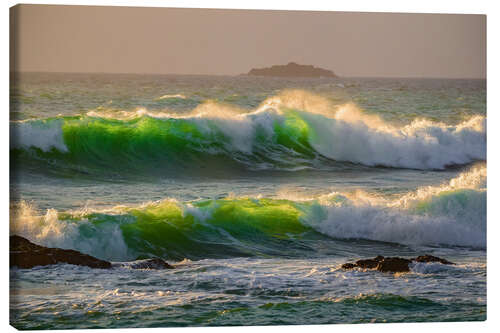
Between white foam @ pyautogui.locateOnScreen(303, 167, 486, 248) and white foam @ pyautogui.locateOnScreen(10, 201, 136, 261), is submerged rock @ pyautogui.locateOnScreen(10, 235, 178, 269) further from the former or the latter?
white foam @ pyautogui.locateOnScreen(303, 167, 486, 248)

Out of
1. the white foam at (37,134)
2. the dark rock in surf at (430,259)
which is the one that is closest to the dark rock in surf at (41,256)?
the white foam at (37,134)

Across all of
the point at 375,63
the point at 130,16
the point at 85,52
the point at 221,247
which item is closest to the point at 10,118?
the point at 85,52

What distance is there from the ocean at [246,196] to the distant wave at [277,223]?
0.02m

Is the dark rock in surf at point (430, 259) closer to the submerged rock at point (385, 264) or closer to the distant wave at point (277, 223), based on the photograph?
the submerged rock at point (385, 264)

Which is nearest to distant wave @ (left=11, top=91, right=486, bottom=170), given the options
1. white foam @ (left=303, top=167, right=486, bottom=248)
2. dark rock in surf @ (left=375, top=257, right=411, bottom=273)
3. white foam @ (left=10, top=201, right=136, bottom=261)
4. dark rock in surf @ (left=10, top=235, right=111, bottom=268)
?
white foam @ (left=303, top=167, right=486, bottom=248)

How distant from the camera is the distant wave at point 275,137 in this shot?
→ 348 inches

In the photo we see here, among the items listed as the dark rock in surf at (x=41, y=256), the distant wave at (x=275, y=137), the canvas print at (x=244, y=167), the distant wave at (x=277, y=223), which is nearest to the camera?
the dark rock in surf at (x=41, y=256)

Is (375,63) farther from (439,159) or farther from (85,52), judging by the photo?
(85,52)

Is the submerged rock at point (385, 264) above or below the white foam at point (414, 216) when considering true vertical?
below

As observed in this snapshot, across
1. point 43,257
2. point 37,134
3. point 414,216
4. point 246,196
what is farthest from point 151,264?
point 414,216

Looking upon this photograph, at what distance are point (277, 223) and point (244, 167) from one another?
67 centimetres

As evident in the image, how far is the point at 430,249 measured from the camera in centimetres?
883

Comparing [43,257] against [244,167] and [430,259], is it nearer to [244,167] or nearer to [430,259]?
[244,167]

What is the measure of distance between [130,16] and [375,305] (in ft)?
11.7
